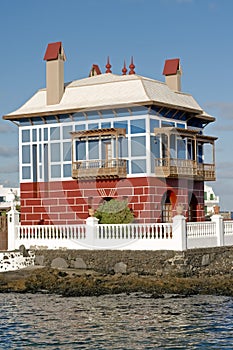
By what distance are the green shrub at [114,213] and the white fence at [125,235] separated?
1.04 meters

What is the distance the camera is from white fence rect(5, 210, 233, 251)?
24.3m

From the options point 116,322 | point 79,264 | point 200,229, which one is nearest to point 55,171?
point 79,264

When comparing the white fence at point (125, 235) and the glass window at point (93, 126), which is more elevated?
the glass window at point (93, 126)

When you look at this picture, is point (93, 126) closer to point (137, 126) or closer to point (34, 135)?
point (137, 126)

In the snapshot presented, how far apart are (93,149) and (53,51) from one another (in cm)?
519

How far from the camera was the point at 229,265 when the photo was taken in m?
26.4

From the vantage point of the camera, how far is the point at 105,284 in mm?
21734

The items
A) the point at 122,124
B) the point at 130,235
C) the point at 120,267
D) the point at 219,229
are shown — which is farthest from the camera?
the point at 122,124

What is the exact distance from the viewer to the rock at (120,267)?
80.1 ft

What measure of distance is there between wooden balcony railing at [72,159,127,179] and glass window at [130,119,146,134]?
4.37 ft

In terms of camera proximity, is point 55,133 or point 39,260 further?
point 55,133

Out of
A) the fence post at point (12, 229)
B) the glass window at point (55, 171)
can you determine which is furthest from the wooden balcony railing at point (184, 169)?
the fence post at point (12, 229)

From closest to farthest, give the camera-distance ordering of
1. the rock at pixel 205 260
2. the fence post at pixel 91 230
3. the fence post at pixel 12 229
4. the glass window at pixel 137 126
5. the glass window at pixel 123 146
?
the rock at pixel 205 260 < the fence post at pixel 91 230 < the fence post at pixel 12 229 < the glass window at pixel 137 126 < the glass window at pixel 123 146

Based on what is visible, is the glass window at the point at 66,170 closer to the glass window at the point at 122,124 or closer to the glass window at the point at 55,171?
the glass window at the point at 55,171
